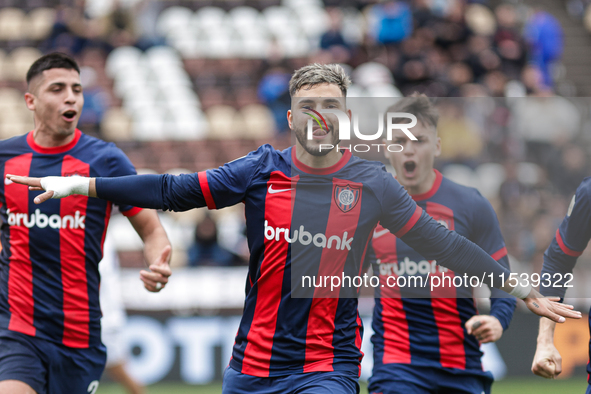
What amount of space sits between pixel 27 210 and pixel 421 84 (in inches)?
408

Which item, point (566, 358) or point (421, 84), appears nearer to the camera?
A: point (566, 358)

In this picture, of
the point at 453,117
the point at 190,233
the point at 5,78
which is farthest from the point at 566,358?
the point at 5,78

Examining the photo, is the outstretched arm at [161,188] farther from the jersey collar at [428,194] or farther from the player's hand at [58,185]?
the jersey collar at [428,194]

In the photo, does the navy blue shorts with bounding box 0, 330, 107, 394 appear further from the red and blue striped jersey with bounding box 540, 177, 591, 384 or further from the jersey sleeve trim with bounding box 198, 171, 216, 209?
the red and blue striped jersey with bounding box 540, 177, 591, 384

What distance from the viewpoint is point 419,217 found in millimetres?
3893

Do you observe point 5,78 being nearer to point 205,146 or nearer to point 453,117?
point 205,146

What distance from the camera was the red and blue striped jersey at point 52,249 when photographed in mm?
4629

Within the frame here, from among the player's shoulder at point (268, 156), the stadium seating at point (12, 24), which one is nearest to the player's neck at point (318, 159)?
the player's shoulder at point (268, 156)

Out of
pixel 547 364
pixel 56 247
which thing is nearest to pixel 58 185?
pixel 56 247

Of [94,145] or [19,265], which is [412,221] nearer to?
[94,145]

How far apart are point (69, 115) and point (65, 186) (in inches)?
52.4

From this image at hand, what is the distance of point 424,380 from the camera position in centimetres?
465

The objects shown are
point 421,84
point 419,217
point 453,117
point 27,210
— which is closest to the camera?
point 419,217

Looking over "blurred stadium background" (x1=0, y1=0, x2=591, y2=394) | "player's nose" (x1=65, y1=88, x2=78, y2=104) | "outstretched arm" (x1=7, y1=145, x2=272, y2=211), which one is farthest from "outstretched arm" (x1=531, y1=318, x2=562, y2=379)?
"blurred stadium background" (x1=0, y1=0, x2=591, y2=394)
